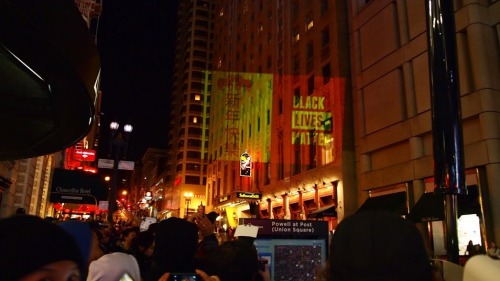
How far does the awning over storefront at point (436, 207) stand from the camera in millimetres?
15545

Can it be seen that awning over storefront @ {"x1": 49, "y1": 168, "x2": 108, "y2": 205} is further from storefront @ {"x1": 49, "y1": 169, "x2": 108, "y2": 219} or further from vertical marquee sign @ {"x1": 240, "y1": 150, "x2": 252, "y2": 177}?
vertical marquee sign @ {"x1": 240, "y1": 150, "x2": 252, "y2": 177}

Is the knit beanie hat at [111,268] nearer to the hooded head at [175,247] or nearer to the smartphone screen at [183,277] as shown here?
the hooded head at [175,247]

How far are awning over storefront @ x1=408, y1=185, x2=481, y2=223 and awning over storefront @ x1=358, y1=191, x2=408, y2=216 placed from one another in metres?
3.59

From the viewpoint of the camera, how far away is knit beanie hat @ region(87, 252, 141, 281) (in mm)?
3580

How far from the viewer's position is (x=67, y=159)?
116ft

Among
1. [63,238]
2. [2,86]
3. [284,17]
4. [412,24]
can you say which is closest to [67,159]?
[284,17]

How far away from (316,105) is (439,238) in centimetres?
1460

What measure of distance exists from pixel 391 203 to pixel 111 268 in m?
19.1

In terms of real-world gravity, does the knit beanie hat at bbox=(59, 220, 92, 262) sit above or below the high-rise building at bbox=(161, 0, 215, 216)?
below

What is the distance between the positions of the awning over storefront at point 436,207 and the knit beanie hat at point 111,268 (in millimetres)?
14263

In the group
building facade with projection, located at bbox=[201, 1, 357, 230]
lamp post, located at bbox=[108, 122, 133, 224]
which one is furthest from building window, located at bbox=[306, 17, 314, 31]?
lamp post, located at bbox=[108, 122, 133, 224]

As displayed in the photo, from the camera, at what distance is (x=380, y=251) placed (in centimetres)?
165

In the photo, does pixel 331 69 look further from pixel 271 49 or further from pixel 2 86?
pixel 2 86

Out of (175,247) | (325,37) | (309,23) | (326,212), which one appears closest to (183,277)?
(175,247)
